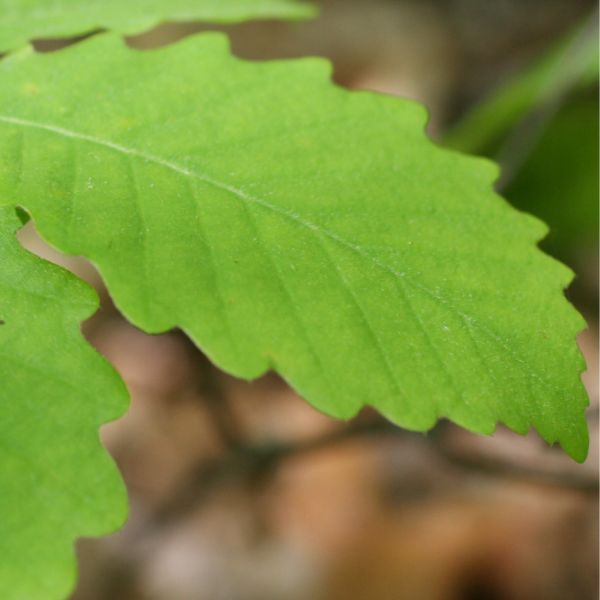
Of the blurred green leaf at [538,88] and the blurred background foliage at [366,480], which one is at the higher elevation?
the blurred green leaf at [538,88]

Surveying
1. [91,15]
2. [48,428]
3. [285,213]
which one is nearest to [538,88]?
[91,15]

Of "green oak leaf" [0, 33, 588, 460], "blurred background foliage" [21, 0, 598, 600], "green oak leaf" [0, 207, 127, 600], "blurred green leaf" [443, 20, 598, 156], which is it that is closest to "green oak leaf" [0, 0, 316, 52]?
"green oak leaf" [0, 33, 588, 460]

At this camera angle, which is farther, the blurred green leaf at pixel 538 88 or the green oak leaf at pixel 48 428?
the blurred green leaf at pixel 538 88

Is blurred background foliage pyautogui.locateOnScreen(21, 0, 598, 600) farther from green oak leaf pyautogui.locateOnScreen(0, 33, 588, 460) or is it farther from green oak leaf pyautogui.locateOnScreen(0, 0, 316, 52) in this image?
green oak leaf pyautogui.locateOnScreen(0, 33, 588, 460)

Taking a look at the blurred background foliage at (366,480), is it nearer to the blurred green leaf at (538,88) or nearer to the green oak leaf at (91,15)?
the blurred green leaf at (538,88)

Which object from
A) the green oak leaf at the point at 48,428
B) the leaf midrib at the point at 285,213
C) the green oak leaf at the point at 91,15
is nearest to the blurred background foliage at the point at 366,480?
the green oak leaf at the point at 91,15

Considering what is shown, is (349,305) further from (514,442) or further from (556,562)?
(514,442)
